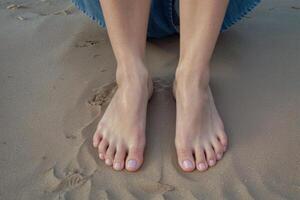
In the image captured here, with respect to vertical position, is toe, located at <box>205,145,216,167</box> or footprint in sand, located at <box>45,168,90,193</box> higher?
footprint in sand, located at <box>45,168,90,193</box>

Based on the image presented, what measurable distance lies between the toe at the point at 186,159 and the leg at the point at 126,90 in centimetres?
11

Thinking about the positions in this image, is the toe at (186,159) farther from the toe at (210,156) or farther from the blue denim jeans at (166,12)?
the blue denim jeans at (166,12)

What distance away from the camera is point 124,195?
127cm

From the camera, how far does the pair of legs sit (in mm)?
1389

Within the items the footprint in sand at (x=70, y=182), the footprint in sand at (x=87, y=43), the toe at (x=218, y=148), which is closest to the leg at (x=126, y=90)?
the footprint in sand at (x=70, y=182)

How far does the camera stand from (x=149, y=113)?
155 cm

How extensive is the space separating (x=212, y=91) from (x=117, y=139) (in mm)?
387

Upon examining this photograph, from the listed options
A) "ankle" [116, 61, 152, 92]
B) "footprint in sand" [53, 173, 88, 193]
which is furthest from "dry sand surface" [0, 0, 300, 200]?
"ankle" [116, 61, 152, 92]

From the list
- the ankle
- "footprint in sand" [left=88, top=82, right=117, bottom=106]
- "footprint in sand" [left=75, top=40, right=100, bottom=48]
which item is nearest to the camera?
the ankle

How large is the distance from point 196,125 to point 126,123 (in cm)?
22

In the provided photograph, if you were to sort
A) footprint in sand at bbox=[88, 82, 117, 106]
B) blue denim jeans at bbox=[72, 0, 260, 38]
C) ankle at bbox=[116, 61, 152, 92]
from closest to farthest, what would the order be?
ankle at bbox=[116, 61, 152, 92] < footprint in sand at bbox=[88, 82, 117, 106] < blue denim jeans at bbox=[72, 0, 260, 38]

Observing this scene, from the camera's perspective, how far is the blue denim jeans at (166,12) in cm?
174

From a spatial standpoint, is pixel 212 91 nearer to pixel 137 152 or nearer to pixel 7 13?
pixel 137 152

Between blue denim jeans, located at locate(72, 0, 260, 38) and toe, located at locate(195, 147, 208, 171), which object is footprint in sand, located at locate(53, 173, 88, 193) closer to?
toe, located at locate(195, 147, 208, 171)
